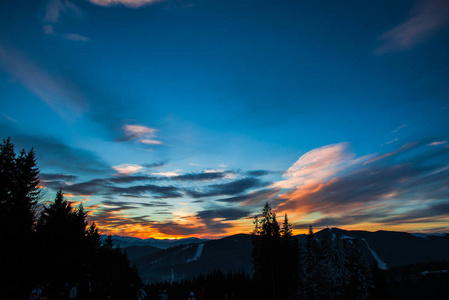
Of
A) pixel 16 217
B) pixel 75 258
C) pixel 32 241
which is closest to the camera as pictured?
pixel 16 217

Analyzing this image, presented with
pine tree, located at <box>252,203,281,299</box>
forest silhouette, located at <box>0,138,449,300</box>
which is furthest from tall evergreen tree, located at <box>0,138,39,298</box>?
pine tree, located at <box>252,203,281,299</box>

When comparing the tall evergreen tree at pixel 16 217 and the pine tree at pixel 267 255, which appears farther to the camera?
the pine tree at pixel 267 255

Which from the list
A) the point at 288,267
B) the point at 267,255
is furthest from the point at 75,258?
the point at 288,267

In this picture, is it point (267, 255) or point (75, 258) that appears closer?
point (75, 258)

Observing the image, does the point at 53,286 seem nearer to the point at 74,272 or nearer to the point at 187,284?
the point at 74,272

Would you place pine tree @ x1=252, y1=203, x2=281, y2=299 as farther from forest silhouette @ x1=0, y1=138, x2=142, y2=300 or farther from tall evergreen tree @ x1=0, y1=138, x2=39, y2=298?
tall evergreen tree @ x1=0, y1=138, x2=39, y2=298

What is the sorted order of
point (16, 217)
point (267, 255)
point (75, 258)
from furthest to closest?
1. point (267, 255)
2. point (75, 258)
3. point (16, 217)

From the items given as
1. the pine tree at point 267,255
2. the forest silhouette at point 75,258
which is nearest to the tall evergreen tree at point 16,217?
the forest silhouette at point 75,258

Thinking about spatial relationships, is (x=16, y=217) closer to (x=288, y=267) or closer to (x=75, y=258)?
(x=75, y=258)

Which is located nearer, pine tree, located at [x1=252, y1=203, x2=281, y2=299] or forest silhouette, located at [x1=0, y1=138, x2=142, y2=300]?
forest silhouette, located at [x1=0, y1=138, x2=142, y2=300]

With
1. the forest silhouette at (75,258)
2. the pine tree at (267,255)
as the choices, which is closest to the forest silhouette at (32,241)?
the forest silhouette at (75,258)

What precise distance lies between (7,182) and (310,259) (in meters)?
46.2

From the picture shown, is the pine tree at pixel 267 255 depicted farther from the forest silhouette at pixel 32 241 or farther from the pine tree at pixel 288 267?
the forest silhouette at pixel 32 241

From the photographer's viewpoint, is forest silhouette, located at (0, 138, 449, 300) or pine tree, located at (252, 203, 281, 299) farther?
pine tree, located at (252, 203, 281, 299)
